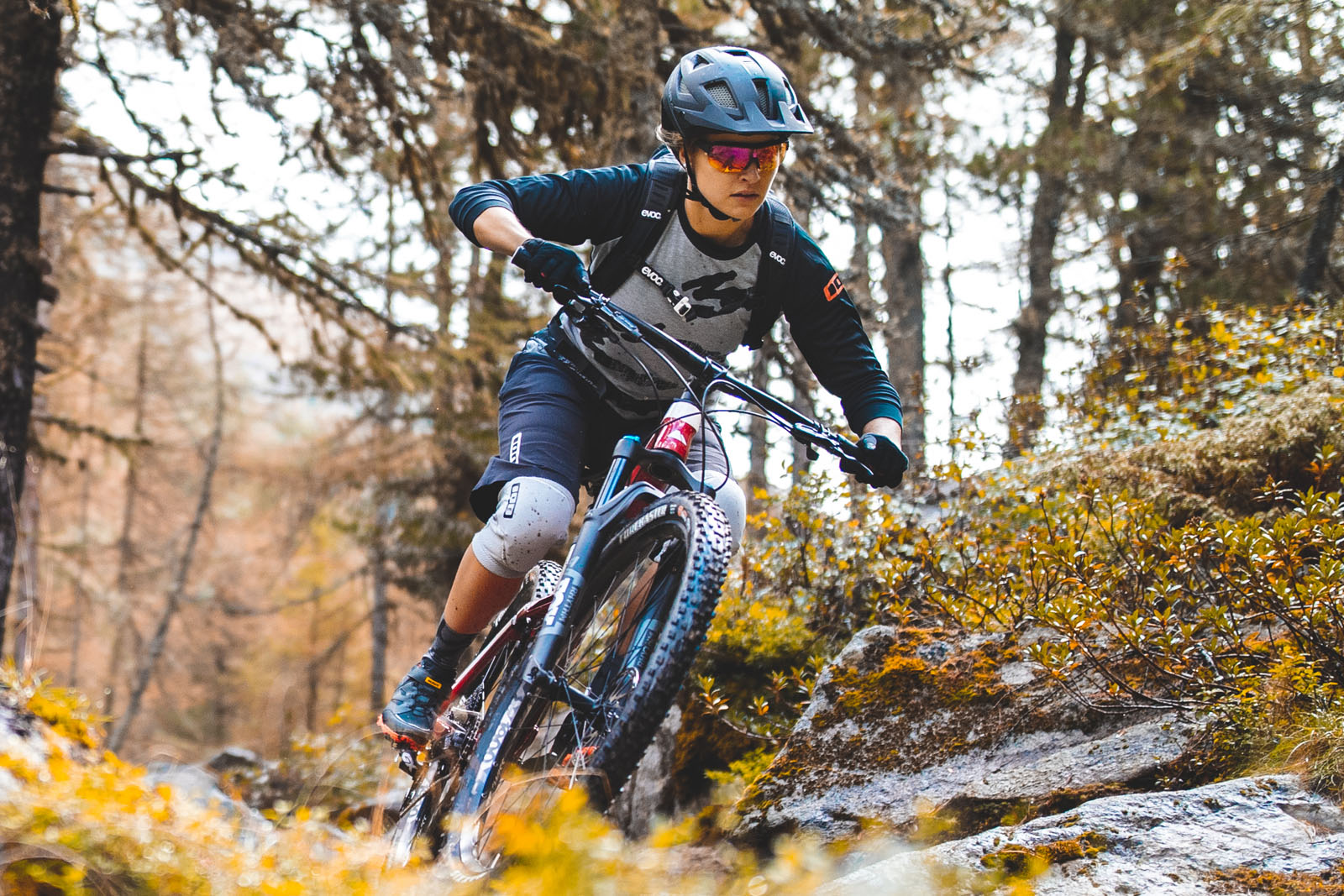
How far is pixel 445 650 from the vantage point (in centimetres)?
333

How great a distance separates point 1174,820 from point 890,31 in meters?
7.08

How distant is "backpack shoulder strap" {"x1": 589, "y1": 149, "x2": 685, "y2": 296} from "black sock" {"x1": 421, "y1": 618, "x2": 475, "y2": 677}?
1.27 metres

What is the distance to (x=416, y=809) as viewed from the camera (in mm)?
3215

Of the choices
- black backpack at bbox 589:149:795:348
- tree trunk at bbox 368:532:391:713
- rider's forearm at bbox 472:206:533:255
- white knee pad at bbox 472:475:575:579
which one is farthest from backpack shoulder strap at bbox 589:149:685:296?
tree trunk at bbox 368:532:391:713

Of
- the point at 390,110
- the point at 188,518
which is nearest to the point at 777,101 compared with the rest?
the point at 390,110

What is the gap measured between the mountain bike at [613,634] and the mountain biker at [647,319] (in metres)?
0.22

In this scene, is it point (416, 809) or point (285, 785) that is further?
point (285, 785)

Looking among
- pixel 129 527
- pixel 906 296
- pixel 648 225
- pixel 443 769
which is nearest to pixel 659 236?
pixel 648 225

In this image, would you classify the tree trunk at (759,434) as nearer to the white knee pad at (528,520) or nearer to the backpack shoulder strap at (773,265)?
the backpack shoulder strap at (773,265)

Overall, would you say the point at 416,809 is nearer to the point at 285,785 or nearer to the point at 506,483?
the point at 506,483

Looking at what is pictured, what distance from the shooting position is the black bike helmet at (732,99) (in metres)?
3.06

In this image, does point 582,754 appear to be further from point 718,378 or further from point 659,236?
point 659,236

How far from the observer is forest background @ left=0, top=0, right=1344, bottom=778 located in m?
7.11

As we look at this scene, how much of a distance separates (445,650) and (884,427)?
164 centimetres
